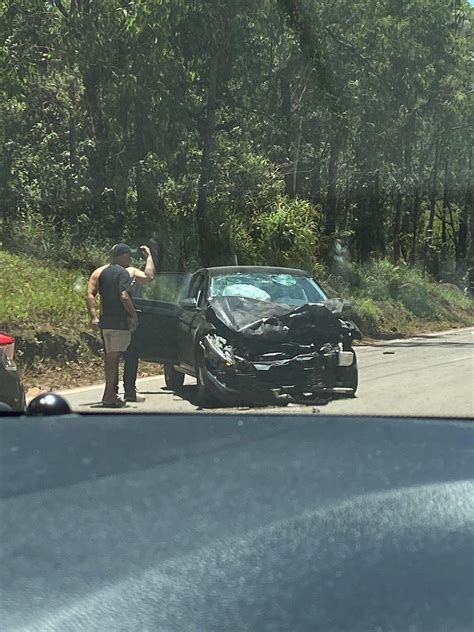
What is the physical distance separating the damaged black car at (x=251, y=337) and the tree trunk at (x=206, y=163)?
9.56 metres

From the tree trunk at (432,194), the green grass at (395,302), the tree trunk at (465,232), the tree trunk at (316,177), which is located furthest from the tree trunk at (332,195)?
the tree trunk at (465,232)

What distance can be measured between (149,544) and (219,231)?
17.8 m

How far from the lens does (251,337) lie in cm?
752

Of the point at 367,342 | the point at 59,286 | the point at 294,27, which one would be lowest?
the point at 367,342

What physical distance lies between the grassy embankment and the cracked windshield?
0.05 m

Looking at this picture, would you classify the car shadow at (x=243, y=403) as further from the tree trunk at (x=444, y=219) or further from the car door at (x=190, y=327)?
the tree trunk at (x=444, y=219)

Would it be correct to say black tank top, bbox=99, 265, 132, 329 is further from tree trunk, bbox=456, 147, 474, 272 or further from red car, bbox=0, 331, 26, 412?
tree trunk, bbox=456, 147, 474, 272

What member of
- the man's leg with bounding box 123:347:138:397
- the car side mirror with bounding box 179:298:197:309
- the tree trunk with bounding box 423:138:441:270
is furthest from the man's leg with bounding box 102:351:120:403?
the tree trunk with bounding box 423:138:441:270

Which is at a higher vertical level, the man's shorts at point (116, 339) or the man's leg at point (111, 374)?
the man's shorts at point (116, 339)

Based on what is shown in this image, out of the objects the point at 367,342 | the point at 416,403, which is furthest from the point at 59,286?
the point at 416,403

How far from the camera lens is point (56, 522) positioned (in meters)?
1.77

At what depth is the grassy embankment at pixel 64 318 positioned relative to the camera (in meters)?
11.3

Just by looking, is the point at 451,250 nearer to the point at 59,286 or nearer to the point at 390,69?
the point at 390,69

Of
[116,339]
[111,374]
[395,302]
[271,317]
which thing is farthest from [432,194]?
[271,317]
